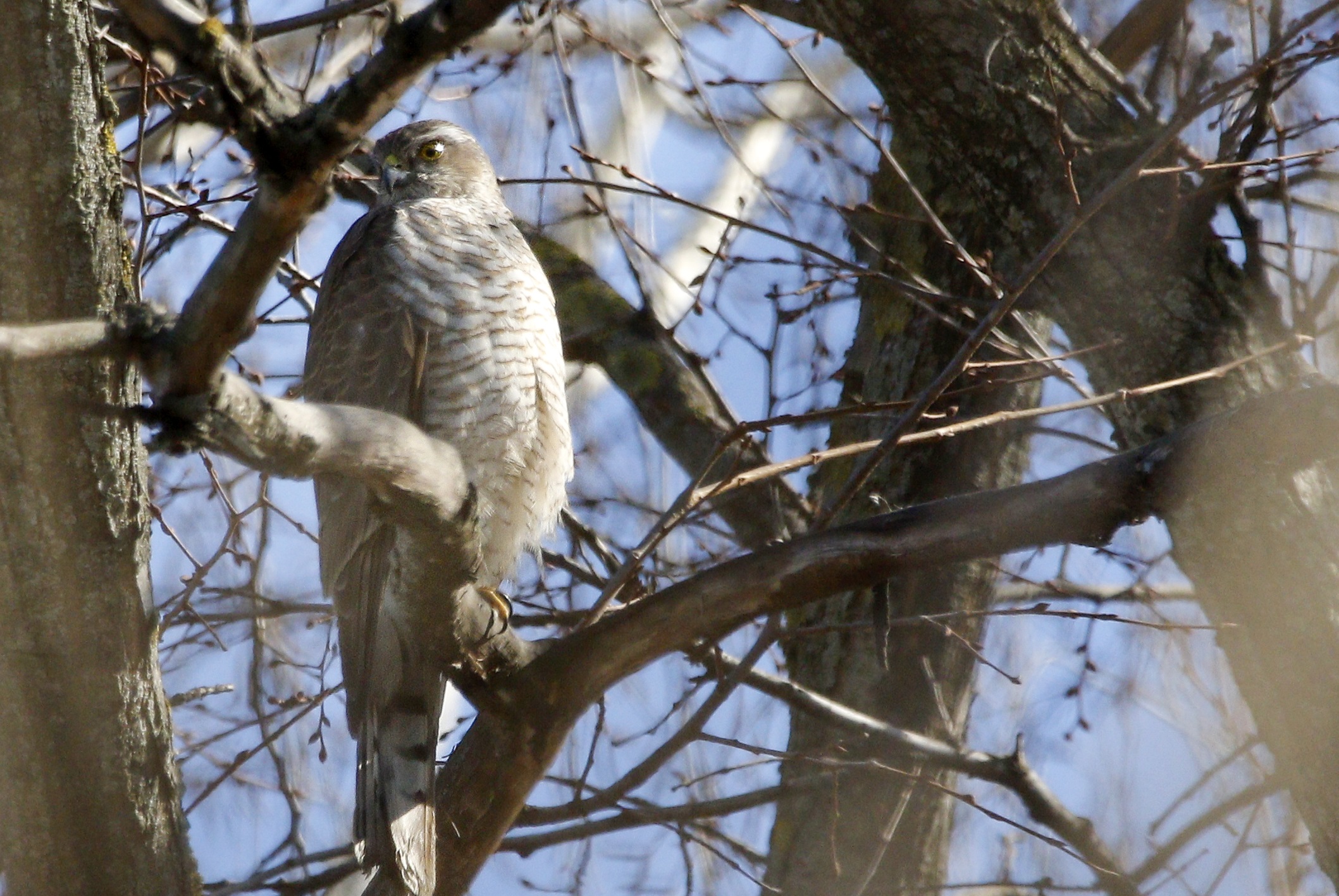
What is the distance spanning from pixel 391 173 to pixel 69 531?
7.82 ft

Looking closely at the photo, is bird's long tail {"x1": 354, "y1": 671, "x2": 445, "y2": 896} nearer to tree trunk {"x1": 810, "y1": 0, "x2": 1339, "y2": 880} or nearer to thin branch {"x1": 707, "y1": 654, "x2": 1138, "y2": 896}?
thin branch {"x1": 707, "y1": 654, "x2": 1138, "y2": 896}

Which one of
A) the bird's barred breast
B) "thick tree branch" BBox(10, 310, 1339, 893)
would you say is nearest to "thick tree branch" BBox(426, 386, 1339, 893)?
"thick tree branch" BBox(10, 310, 1339, 893)

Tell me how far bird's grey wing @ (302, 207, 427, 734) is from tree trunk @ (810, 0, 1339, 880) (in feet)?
5.34

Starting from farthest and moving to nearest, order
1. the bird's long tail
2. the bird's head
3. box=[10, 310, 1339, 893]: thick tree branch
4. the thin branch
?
the bird's head → the thin branch → the bird's long tail → box=[10, 310, 1339, 893]: thick tree branch

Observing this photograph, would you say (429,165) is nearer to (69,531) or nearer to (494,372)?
(494,372)

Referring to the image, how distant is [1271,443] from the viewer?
2.40 meters

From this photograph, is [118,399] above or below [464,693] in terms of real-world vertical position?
above

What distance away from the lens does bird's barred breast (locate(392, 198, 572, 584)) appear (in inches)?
131

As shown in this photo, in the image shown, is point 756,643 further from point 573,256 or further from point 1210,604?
point 573,256

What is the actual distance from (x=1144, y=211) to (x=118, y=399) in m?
2.80

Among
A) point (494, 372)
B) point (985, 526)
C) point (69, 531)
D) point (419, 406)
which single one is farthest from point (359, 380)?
point (985, 526)

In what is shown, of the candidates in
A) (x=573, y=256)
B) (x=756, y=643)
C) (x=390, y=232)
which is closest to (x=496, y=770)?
(x=756, y=643)

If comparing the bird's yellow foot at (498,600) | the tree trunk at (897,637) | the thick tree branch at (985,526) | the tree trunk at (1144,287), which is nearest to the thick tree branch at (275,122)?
the thick tree branch at (985,526)

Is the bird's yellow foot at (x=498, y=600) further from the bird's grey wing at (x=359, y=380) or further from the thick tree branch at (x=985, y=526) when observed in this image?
the thick tree branch at (x=985, y=526)
